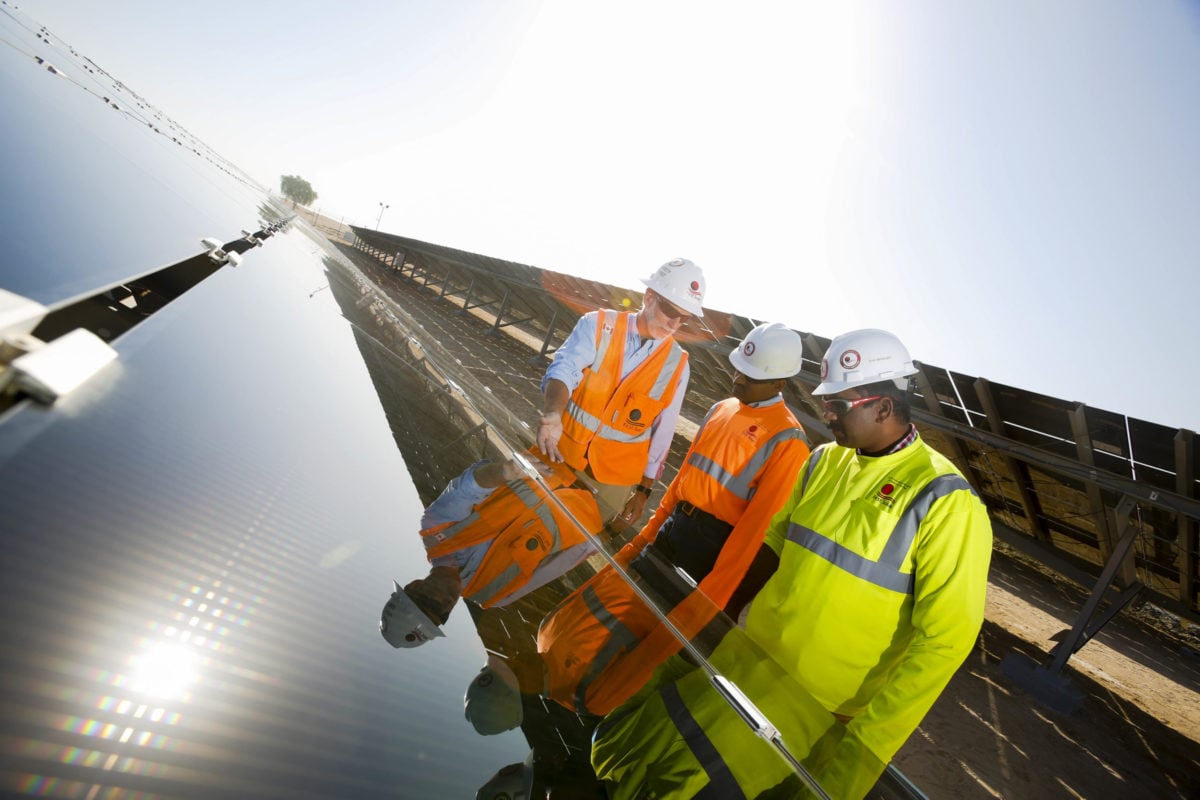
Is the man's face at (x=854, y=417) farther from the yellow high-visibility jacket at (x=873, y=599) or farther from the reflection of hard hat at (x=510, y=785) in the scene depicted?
the reflection of hard hat at (x=510, y=785)

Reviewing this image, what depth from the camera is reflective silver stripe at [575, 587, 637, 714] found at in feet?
4.14

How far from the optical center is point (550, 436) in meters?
2.67

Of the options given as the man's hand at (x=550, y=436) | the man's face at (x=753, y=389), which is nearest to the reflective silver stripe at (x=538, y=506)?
the man's hand at (x=550, y=436)

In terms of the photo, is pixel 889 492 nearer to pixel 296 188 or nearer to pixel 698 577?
pixel 698 577

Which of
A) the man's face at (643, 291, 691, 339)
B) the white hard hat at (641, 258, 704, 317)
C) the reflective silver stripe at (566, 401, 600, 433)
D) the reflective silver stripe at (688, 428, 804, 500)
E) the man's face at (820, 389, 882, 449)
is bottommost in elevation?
the reflective silver stripe at (566, 401, 600, 433)

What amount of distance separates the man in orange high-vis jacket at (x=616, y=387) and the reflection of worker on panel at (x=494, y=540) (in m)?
1.05

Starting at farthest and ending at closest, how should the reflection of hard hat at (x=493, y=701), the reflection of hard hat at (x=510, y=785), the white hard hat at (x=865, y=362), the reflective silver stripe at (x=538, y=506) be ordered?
1. the white hard hat at (x=865, y=362)
2. the reflective silver stripe at (x=538, y=506)
3. the reflection of hard hat at (x=493, y=701)
4. the reflection of hard hat at (x=510, y=785)

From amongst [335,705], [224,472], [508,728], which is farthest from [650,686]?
[224,472]

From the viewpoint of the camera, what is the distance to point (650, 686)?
1.28 meters

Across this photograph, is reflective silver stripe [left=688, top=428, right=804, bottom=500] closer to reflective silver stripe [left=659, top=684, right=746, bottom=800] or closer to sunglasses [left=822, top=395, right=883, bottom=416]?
sunglasses [left=822, top=395, right=883, bottom=416]

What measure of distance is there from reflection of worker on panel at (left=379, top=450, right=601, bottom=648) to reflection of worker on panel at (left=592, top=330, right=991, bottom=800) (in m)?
0.41

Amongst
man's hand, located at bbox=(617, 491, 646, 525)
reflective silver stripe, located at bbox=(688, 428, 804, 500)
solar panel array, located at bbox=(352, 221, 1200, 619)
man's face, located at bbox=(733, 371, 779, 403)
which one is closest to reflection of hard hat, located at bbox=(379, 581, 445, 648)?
reflective silver stripe, located at bbox=(688, 428, 804, 500)

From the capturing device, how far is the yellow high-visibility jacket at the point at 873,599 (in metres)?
1.68

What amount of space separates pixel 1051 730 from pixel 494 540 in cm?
814
